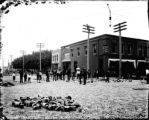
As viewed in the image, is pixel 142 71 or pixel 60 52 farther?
pixel 60 52

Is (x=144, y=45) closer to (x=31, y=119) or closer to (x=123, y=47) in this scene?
(x=123, y=47)

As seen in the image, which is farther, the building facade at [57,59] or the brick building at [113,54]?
the building facade at [57,59]

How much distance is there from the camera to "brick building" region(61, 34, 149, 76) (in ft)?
113

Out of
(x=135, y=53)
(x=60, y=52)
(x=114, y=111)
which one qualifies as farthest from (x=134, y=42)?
(x=114, y=111)

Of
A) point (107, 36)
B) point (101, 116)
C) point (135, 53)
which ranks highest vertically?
point (107, 36)

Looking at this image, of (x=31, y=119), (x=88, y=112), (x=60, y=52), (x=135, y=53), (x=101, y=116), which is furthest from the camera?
(x=60, y=52)

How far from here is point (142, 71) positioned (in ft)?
117

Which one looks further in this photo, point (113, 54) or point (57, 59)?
point (57, 59)

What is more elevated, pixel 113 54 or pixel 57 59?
pixel 57 59

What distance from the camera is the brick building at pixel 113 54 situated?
113ft

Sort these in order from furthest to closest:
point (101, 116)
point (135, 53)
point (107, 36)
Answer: point (135, 53) < point (107, 36) < point (101, 116)

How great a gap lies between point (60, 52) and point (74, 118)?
46.2 m

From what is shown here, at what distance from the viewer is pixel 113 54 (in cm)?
3503

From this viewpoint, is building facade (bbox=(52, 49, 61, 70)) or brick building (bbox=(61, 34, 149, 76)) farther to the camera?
building facade (bbox=(52, 49, 61, 70))
